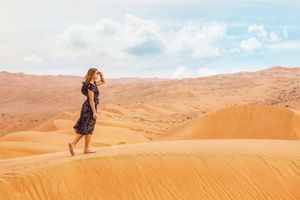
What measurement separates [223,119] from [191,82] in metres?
59.4

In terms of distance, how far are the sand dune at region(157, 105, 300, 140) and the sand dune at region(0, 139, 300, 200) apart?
8929 millimetres

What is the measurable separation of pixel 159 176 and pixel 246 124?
35.7 ft

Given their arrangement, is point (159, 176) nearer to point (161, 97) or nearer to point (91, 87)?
point (91, 87)

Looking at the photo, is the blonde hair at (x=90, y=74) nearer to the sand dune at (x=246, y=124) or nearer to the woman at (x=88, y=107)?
the woman at (x=88, y=107)

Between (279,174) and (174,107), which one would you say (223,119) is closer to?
(279,174)

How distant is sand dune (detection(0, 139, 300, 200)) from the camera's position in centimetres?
743

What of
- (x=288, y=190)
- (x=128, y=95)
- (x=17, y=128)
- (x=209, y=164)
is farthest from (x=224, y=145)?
(x=128, y=95)

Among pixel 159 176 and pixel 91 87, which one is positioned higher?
pixel 91 87

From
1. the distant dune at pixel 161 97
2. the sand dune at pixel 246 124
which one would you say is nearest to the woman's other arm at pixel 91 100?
the sand dune at pixel 246 124

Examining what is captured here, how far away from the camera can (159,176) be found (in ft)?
25.3

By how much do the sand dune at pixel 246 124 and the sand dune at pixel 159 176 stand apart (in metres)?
8.93

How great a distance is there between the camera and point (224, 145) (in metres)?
9.01

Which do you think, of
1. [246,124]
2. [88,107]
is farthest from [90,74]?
[246,124]

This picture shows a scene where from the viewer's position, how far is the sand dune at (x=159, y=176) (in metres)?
7.43
